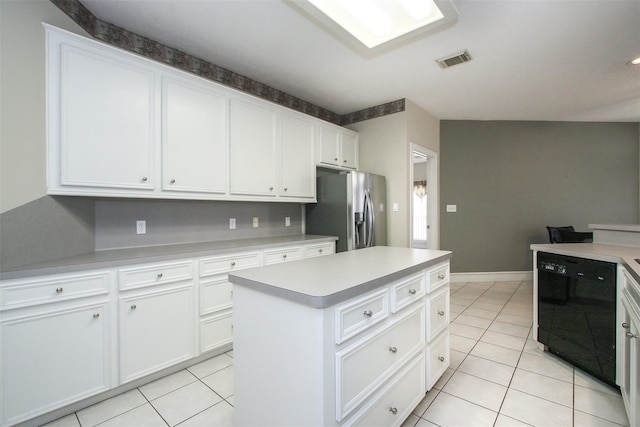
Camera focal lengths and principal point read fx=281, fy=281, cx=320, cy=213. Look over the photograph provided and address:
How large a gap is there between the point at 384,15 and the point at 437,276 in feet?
5.80

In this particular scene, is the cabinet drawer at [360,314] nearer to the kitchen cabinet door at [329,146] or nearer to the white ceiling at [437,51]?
the white ceiling at [437,51]

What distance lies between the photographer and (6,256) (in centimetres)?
157


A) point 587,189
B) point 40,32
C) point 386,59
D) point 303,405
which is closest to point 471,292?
point 587,189

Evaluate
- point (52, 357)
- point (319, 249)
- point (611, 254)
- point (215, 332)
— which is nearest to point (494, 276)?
point (611, 254)

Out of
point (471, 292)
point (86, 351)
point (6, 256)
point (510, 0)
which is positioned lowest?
point (471, 292)

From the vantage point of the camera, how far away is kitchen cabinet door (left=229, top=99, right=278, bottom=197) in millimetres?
2711

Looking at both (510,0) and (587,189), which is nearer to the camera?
(510,0)

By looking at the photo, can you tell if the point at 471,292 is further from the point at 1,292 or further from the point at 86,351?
the point at 1,292

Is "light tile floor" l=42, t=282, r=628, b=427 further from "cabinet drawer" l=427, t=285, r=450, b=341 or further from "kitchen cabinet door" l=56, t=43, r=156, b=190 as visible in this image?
"kitchen cabinet door" l=56, t=43, r=156, b=190

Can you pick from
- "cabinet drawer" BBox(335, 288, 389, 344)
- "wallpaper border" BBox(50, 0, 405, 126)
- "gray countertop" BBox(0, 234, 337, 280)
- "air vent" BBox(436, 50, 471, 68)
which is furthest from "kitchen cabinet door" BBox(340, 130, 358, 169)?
"cabinet drawer" BBox(335, 288, 389, 344)

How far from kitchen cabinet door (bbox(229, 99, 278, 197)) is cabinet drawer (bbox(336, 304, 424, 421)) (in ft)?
6.36

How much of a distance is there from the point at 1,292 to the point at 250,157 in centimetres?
195

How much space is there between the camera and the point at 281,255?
9.18 feet

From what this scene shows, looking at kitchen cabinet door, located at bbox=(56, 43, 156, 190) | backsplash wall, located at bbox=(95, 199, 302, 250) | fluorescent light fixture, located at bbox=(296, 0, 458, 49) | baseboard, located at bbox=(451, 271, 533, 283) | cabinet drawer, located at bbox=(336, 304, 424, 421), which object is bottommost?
baseboard, located at bbox=(451, 271, 533, 283)
